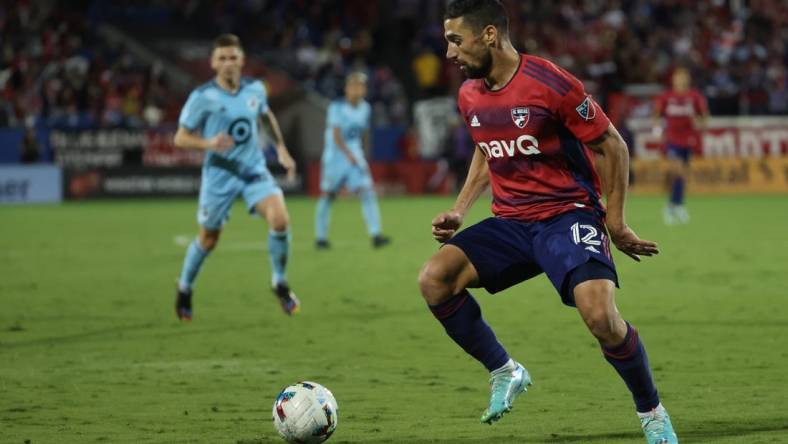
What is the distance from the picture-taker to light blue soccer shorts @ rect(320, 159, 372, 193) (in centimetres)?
1839

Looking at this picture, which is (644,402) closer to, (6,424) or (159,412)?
(159,412)

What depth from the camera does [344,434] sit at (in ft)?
21.1

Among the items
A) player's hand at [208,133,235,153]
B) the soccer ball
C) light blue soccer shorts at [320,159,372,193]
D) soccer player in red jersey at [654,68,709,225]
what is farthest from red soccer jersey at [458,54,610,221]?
soccer player in red jersey at [654,68,709,225]

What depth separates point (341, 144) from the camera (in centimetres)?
1845

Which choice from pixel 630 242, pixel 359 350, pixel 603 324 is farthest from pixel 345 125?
pixel 603 324

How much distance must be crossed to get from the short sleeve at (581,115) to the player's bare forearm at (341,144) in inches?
488

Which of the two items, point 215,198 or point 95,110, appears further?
point 95,110

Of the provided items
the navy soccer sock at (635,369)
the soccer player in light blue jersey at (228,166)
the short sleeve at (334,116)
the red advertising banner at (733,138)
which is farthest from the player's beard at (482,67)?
the red advertising banner at (733,138)

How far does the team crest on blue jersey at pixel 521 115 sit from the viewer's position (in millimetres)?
6148

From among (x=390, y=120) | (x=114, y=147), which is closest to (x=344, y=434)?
(x=114, y=147)

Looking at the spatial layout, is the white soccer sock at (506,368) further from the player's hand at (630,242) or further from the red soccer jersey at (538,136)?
the player's hand at (630,242)

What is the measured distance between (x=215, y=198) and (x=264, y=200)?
0.42 m

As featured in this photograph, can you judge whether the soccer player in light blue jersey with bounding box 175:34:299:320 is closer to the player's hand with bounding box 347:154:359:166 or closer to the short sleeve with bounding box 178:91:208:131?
the short sleeve with bounding box 178:91:208:131

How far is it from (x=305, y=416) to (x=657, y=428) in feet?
5.10
